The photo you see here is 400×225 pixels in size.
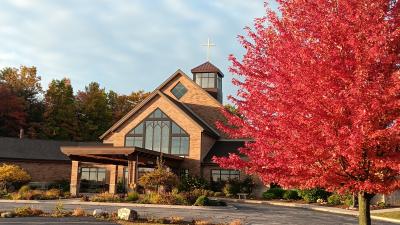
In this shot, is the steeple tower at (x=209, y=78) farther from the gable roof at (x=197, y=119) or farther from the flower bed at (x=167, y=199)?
the flower bed at (x=167, y=199)

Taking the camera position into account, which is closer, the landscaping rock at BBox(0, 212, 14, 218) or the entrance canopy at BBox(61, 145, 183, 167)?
the landscaping rock at BBox(0, 212, 14, 218)

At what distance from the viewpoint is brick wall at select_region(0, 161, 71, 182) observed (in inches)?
1724

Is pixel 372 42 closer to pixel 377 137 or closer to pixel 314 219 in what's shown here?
pixel 377 137

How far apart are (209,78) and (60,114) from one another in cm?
2299

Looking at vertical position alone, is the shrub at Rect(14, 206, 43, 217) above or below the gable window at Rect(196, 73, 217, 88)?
below

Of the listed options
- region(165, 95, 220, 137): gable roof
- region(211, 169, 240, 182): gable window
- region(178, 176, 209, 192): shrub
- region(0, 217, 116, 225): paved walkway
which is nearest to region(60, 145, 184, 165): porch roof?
region(178, 176, 209, 192): shrub

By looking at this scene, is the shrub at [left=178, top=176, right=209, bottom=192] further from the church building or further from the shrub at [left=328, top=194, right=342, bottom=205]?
the shrub at [left=328, top=194, right=342, bottom=205]

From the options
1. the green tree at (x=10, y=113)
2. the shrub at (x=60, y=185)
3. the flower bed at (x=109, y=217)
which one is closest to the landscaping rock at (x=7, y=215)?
the flower bed at (x=109, y=217)

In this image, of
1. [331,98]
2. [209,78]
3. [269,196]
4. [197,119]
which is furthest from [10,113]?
[331,98]

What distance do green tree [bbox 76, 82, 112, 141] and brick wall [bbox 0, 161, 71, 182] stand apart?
1832 cm

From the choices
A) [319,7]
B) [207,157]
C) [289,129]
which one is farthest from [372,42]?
[207,157]

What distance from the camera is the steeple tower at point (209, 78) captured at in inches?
2026

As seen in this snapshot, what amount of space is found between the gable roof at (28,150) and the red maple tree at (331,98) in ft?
125

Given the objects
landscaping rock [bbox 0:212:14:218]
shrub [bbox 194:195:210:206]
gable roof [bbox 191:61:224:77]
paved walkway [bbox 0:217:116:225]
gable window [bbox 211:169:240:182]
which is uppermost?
gable roof [bbox 191:61:224:77]
